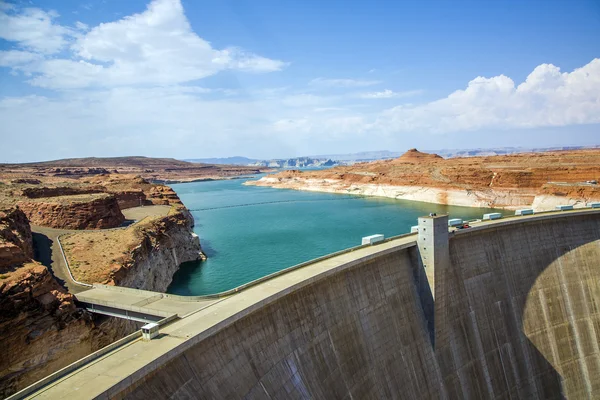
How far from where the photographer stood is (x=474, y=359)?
21344 millimetres

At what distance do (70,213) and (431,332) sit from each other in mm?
34843

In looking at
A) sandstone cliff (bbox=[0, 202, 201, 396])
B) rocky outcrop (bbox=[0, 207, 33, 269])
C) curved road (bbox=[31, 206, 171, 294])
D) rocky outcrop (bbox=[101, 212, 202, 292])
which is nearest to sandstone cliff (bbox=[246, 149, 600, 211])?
rocky outcrop (bbox=[101, 212, 202, 292])

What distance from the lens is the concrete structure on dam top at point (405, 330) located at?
12.3m

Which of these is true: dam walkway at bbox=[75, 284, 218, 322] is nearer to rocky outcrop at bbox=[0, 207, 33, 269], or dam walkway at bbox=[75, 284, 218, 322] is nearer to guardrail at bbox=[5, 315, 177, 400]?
guardrail at bbox=[5, 315, 177, 400]

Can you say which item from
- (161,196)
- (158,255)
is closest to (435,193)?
(161,196)

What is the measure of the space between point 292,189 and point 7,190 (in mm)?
102850

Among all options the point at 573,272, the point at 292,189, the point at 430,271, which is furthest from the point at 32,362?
the point at 292,189

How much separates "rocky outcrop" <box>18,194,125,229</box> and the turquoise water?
10.2 meters

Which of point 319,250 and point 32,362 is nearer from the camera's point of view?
point 32,362

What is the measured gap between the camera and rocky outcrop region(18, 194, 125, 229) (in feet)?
119

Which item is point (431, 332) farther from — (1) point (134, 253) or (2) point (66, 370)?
(1) point (134, 253)

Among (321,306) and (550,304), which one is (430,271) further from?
(550,304)

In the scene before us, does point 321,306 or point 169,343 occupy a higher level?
point 169,343

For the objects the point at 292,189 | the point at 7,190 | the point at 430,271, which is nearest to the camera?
the point at 430,271
